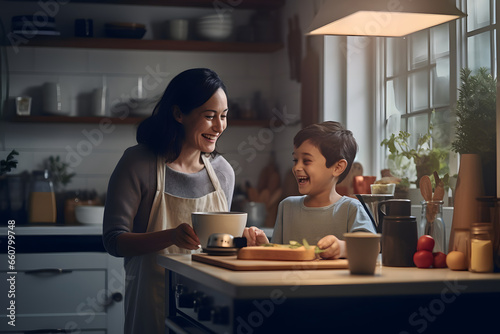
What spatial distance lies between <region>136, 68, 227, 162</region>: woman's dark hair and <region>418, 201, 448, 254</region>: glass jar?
31.4 inches

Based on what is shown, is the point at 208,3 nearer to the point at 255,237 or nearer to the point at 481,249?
the point at 255,237

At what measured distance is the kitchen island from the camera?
52.8 inches

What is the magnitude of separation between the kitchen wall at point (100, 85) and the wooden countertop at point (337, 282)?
2658mm

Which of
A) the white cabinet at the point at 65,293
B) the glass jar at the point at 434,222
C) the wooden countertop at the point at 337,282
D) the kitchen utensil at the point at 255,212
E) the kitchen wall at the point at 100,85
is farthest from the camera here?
the kitchen wall at the point at 100,85

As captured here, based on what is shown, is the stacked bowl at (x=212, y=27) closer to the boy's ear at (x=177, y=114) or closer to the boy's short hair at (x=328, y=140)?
the boy's ear at (x=177, y=114)

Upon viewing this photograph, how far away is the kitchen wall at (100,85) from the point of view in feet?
14.0

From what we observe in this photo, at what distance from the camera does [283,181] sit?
431 centimetres

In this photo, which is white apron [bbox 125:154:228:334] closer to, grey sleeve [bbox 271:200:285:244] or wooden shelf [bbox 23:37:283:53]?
grey sleeve [bbox 271:200:285:244]

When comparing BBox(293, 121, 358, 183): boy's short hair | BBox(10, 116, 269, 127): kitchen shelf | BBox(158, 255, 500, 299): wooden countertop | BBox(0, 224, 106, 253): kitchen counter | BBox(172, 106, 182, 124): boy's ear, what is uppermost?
BBox(10, 116, 269, 127): kitchen shelf

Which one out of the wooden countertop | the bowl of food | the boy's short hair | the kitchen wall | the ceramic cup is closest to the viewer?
the wooden countertop

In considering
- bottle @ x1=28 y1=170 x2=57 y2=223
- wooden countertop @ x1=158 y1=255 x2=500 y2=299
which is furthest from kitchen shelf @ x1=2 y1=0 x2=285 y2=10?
wooden countertop @ x1=158 y1=255 x2=500 y2=299

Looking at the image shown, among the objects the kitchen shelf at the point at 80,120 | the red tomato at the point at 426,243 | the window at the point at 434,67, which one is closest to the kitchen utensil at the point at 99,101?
the kitchen shelf at the point at 80,120

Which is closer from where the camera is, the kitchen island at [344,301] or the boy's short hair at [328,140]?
the kitchen island at [344,301]

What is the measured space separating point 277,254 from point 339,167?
543 millimetres
